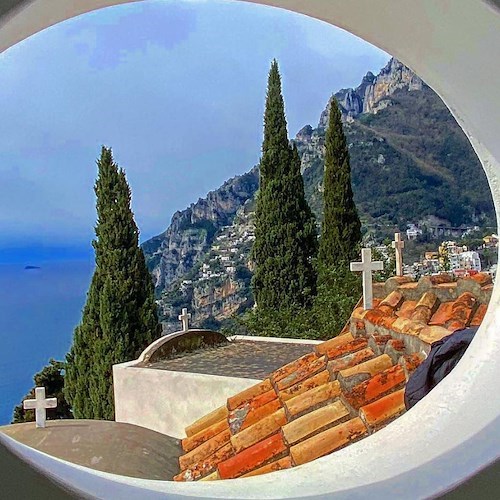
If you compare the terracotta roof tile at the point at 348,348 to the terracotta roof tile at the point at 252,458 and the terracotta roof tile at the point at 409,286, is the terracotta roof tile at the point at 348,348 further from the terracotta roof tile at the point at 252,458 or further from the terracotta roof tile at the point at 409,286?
the terracotta roof tile at the point at 252,458

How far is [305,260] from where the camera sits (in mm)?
7211

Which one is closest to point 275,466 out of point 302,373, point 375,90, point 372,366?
point 372,366

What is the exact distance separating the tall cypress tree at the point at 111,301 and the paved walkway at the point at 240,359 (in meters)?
1.25

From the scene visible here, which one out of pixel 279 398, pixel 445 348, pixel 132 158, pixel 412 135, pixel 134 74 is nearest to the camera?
pixel 445 348

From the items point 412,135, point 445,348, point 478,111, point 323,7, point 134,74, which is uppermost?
point 134,74

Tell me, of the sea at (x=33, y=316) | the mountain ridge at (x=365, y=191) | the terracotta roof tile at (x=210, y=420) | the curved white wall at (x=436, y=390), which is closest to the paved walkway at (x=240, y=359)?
the terracotta roof tile at (x=210, y=420)

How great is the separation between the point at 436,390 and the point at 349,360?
1896 mm

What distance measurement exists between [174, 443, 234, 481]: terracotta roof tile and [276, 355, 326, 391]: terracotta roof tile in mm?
385

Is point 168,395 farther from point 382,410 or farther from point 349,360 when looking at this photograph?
point 382,410

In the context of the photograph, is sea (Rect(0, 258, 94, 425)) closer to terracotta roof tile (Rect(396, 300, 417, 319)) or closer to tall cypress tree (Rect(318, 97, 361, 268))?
tall cypress tree (Rect(318, 97, 361, 268))

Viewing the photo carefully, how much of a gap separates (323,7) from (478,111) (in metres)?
0.25

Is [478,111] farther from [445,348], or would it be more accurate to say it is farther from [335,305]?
[335,305]

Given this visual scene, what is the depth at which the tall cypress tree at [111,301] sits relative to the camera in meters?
6.41

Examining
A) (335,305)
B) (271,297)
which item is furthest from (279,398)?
(271,297)
